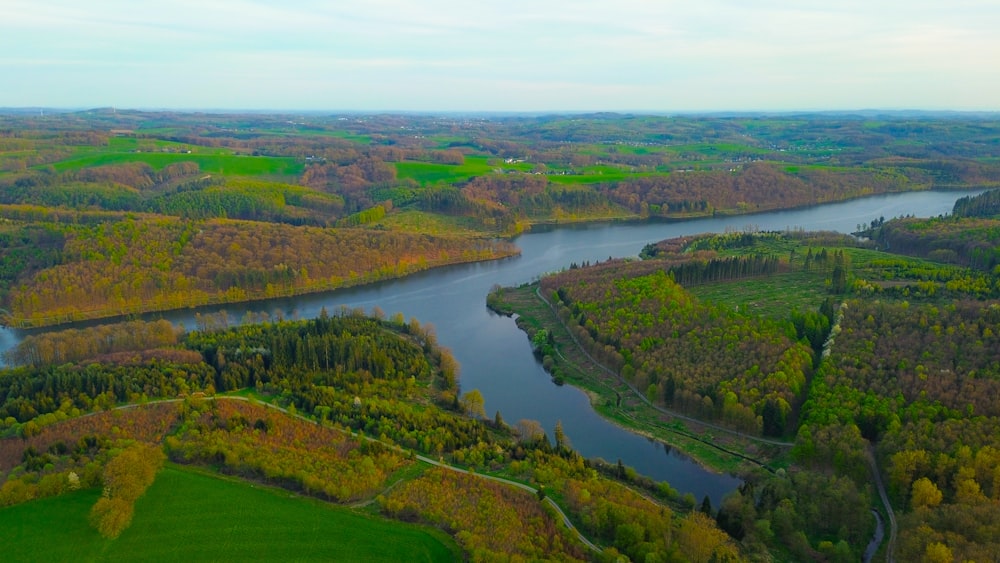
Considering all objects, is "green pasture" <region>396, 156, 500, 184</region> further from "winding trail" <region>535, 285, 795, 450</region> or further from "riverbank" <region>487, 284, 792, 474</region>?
"winding trail" <region>535, 285, 795, 450</region>

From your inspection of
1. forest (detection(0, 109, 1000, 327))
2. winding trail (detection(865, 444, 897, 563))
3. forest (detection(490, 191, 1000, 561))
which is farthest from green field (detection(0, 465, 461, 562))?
forest (detection(0, 109, 1000, 327))

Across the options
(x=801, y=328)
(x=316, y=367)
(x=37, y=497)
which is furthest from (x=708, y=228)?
(x=37, y=497)

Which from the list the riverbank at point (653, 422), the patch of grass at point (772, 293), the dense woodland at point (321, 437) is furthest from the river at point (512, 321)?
the patch of grass at point (772, 293)

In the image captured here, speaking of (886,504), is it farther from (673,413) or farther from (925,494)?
(673,413)

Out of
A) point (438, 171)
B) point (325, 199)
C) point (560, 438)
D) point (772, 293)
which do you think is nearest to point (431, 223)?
point (325, 199)

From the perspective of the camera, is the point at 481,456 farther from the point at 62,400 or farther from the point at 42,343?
the point at 42,343

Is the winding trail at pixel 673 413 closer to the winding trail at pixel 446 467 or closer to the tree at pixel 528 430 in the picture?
the tree at pixel 528 430
